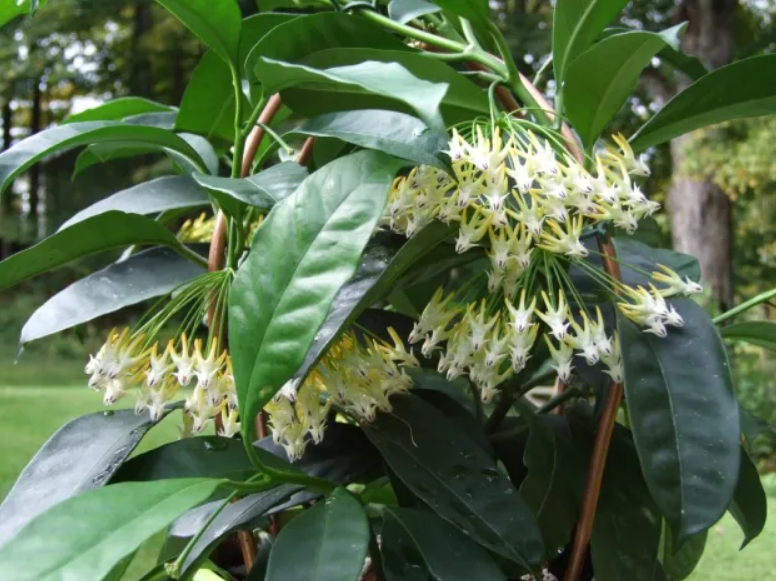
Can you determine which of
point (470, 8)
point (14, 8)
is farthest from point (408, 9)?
point (14, 8)

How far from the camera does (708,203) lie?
11.3 feet

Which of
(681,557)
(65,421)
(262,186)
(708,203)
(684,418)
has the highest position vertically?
(262,186)

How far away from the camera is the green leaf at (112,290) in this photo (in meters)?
0.49

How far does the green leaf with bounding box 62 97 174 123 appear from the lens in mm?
629

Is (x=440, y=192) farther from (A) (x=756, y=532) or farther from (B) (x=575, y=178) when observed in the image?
(A) (x=756, y=532)

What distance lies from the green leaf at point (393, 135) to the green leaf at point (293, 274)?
2 centimetres

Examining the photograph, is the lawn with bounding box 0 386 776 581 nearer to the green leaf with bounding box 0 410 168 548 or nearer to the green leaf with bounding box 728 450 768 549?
the green leaf with bounding box 728 450 768 549

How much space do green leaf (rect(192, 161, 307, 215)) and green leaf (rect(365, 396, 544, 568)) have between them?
0.16 metres

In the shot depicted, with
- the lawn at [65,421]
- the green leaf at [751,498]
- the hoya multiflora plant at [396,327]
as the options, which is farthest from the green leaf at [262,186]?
the lawn at [65,421]

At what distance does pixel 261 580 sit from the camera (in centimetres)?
46

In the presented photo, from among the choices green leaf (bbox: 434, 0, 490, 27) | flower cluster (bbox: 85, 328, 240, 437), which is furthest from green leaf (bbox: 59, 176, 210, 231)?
green leaf (bbox: 434, 0, 490, 27)

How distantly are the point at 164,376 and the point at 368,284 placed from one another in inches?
5.3

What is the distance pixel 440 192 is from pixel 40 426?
2.91 m

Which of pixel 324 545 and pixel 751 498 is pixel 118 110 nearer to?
pixel 324 545
